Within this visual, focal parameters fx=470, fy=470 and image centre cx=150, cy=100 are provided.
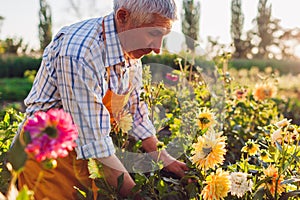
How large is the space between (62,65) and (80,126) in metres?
0.21

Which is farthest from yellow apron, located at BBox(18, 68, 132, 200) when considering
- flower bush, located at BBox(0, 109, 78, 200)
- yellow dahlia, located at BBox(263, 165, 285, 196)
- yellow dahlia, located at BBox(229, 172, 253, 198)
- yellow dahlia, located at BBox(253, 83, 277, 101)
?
yellow dahlia, located at BBox(253, 83, 277, 101)

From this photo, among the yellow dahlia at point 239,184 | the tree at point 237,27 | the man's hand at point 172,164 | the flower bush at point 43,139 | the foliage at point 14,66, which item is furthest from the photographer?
the tree at point 237,27

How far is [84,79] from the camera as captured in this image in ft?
4.91

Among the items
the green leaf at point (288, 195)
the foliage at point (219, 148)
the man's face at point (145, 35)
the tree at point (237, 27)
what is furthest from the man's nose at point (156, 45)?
the tree at point (237, 27)

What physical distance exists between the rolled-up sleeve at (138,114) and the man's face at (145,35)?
1.17ft

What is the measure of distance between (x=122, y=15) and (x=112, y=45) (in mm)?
110

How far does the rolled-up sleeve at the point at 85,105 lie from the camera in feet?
4.90

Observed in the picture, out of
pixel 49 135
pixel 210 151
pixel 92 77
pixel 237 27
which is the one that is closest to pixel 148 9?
pixel 92 77

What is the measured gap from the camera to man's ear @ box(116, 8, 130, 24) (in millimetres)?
1571

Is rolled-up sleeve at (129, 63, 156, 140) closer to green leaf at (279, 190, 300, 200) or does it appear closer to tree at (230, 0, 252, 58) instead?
green leaf at (279, 190, 300, 200)

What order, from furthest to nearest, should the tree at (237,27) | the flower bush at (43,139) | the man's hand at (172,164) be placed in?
the tree at (237,27) → the man's hand at (172,164) → the flower bush at (43,139)

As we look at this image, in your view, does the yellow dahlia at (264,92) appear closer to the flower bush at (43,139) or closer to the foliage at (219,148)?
the foliage at (219,148)

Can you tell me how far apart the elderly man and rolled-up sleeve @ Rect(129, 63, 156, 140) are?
0.21 metres

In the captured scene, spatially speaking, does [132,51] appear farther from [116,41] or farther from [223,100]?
[223,100]
